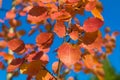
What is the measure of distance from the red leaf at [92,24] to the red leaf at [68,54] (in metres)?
0.06

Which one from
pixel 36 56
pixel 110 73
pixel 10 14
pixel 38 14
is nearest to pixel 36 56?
pixel 36 56

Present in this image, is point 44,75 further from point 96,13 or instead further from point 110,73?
point 110,73

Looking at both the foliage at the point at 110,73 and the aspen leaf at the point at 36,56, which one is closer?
the aspen leaf at the point at 36,56

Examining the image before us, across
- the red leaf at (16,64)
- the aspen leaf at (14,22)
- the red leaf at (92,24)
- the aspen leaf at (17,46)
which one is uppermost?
the red leaf at (92,24)

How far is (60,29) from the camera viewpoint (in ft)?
3.05

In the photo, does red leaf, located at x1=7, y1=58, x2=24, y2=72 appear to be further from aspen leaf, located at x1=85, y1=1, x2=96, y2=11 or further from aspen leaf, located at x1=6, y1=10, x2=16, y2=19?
aspen leaf, located at x1=6, y1=10, x2=16, y2=19

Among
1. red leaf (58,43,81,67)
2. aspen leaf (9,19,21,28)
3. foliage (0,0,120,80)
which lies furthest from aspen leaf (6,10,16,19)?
red leaf (58,43,81,67)

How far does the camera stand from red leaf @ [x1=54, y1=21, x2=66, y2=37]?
924 mm

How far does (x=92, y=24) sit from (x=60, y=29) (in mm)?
88

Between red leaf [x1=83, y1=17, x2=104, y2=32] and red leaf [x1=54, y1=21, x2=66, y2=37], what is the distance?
58 millimetres

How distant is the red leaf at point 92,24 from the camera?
2.97 feet

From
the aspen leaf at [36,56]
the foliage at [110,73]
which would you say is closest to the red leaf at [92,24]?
the aspen leaf at [36,56]

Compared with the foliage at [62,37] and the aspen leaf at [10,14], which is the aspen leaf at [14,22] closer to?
the aspen leaf at [10,14]

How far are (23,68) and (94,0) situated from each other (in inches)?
11.1
